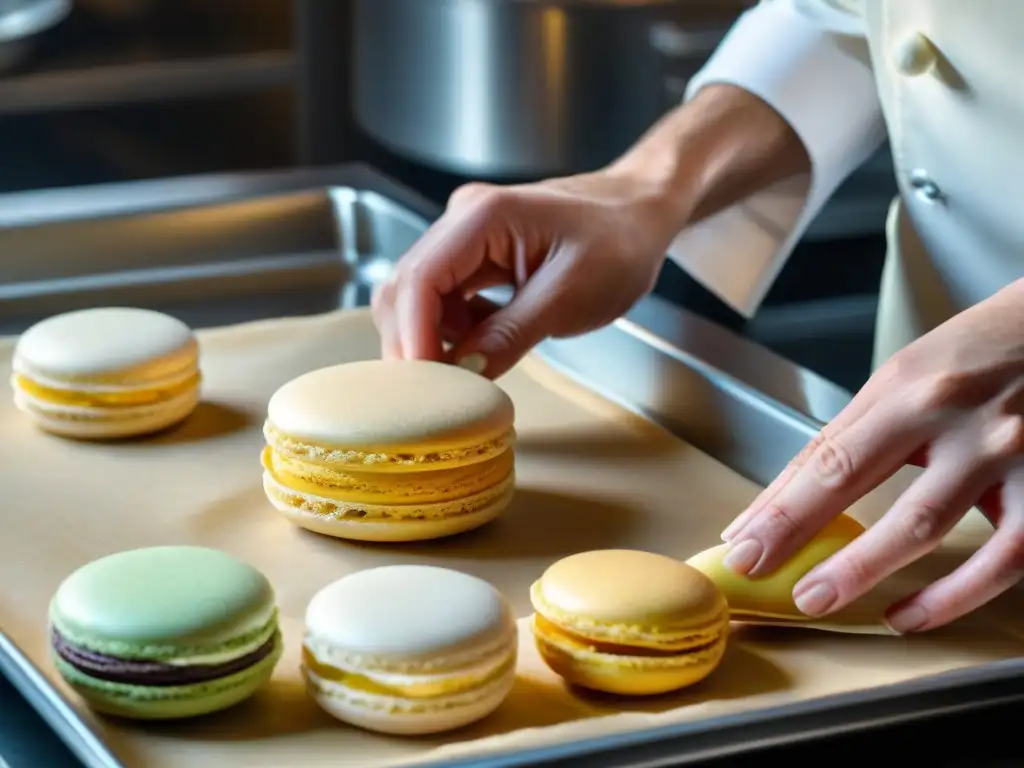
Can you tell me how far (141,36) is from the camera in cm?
247

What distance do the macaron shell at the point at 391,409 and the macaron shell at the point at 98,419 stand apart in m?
0.15

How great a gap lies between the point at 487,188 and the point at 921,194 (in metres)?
0.33

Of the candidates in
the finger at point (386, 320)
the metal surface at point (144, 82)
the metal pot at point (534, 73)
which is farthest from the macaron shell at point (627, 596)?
the metal surface at point (144, 82)

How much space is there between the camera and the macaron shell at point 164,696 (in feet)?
2.62

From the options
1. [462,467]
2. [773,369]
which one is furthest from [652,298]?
[462,467]

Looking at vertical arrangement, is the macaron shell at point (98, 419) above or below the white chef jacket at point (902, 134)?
below

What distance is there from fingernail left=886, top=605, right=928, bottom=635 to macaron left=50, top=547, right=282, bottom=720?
0.33 meters

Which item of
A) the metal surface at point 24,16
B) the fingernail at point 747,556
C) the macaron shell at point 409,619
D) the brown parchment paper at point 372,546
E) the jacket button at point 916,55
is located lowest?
the brown parchment paper at point 372,546

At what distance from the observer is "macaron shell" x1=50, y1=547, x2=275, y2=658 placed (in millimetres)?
802

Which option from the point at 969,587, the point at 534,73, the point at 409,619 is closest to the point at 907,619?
the point at 969,587

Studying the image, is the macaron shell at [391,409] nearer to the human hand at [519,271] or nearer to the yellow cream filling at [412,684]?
the human hand at [519,271]

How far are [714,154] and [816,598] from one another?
55 cm

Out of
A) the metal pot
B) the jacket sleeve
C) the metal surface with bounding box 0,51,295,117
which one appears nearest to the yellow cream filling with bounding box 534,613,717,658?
the jacket sleeve

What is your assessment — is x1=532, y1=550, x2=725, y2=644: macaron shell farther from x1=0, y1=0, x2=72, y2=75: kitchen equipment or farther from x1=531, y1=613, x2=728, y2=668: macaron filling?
x1=0, y1=0, x2=72, y2=75: kitchen equipment
